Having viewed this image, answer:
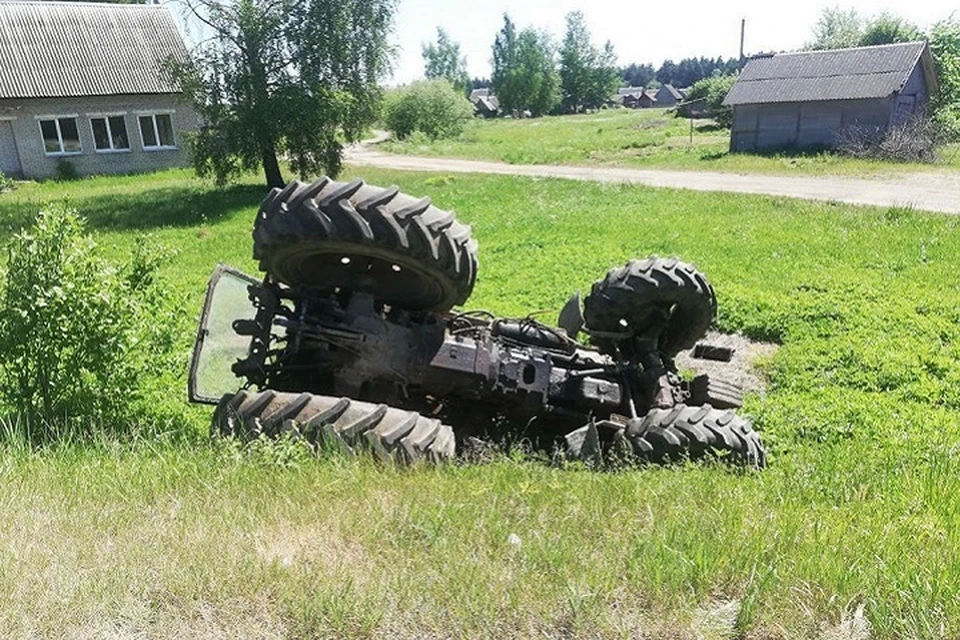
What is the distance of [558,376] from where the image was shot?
17.6ft

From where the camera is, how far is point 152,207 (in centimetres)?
2225

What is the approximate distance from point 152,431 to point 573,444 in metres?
2.98

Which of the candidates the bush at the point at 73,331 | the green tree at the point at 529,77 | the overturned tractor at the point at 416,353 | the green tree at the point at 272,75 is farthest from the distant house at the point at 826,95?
the green tree at the point at 529,77

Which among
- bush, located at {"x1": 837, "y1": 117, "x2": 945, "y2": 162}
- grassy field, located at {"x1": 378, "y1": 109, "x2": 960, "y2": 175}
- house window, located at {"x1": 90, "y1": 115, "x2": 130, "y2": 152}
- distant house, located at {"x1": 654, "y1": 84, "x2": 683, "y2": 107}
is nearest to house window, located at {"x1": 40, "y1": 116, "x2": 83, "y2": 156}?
house window, located at {"x1": 90, "y1": 115, "x2": 130, "y2": 152}

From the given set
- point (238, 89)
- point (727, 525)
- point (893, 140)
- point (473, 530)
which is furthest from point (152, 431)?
point (893, 140)

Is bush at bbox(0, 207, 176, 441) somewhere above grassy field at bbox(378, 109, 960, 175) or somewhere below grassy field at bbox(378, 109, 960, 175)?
above

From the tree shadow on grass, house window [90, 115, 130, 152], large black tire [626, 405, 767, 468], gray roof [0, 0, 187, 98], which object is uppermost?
gray roof [0, 0, 187, 98]

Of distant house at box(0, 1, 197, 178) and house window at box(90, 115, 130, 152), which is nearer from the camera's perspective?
distant house at box(0, 1, 197, 178)

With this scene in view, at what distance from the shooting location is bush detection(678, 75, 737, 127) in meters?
50.7

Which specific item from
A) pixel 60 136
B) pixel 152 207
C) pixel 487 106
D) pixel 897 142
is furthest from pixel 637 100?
pixel 152 207

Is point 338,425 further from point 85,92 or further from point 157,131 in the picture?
point 157,131

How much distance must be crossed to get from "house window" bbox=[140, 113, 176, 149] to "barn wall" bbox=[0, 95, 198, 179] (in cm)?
20

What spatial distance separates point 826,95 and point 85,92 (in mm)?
31058

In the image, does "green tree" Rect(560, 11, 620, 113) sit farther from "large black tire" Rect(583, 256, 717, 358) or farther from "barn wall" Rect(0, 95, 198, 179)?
"large black tire" Rect(583, 256, 717, 358)
